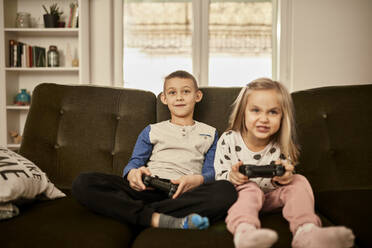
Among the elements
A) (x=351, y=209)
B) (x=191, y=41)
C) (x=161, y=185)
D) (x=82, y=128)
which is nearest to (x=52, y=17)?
(x=191, y=41)

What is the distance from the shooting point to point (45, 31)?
3406 mm

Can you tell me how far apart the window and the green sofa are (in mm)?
2145

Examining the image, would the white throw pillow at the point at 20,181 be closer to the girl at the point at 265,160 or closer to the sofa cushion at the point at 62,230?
the sofa cushion at the point at 62,230

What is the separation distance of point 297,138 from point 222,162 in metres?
0.38

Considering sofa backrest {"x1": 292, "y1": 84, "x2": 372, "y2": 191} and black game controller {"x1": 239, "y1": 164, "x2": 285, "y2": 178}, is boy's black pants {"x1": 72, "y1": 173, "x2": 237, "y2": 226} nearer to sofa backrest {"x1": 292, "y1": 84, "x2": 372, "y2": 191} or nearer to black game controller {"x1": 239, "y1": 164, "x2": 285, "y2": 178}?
black game controller {"x1": 239, "y1": 164, "x2": 285, "y2": 178}

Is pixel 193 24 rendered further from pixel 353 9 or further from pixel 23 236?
pixel 23 236

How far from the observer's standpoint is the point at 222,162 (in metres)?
1.33

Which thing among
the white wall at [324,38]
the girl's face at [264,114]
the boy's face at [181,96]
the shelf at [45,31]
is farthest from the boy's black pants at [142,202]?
the white wall at [324,38]

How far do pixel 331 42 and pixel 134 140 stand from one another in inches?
111

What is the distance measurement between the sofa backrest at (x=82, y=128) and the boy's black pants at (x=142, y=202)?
356mm

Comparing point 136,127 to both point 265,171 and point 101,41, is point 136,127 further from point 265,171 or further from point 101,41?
point 101,41

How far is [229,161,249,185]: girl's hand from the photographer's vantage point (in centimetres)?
115

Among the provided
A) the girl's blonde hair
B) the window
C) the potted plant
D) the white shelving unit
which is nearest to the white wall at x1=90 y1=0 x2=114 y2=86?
the white shelving unit

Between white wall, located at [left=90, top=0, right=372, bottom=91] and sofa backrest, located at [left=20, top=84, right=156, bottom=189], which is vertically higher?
white wall, located at [left=90, top=0, right=372, bottom=91]
